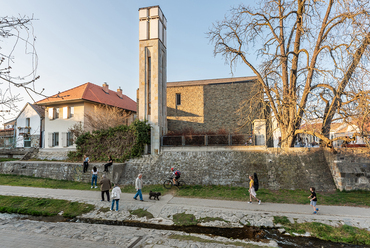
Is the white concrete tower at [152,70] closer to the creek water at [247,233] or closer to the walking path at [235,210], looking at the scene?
the walking path at [235,210]

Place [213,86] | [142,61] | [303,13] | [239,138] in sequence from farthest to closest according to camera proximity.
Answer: [213,86]
[142,61]
[239,138]
[303,13]

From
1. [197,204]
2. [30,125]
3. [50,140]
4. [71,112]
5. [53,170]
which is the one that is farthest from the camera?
[30,125]

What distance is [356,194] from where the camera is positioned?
11.8 meters

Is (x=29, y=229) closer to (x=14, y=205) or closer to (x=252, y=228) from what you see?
(x=14, y=205)

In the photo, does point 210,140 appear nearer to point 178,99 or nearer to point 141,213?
point 141,213

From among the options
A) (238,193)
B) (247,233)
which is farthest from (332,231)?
(238,193)

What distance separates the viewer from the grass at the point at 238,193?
1109 cm

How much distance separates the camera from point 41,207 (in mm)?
11094

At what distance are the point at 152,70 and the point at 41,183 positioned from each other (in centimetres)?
1241

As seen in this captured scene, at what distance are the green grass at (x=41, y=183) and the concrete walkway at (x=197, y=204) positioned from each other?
0.85 metres

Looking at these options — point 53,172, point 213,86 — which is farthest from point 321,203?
point 53,172

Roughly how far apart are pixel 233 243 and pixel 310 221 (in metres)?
3.81

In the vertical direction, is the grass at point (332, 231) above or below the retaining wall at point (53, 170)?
below

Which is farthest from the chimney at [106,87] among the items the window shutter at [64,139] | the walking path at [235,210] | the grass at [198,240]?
the grass at [198,240]
